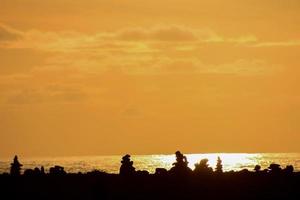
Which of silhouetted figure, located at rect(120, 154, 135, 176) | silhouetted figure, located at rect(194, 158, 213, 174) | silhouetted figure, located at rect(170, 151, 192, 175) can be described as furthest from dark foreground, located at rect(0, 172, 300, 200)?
silhouetted figure, located at rect(120, 154, 135, 176)

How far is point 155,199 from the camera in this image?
52000mm

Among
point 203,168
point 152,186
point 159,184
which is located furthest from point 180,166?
point 152,186

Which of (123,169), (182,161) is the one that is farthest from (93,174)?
(182,161)

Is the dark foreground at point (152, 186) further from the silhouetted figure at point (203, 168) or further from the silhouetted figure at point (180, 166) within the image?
the silhouetted figure at point (203, 168)

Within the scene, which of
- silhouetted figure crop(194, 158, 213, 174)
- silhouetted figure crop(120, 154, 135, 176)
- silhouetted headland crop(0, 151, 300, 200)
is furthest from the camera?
silhouetted figure crop(120, 154, 135, 176)

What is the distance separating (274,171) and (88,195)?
19.7 metres

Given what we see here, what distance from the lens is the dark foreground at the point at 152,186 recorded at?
5294 cm

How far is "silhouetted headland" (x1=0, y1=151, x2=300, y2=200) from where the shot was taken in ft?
174

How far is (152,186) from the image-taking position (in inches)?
2251

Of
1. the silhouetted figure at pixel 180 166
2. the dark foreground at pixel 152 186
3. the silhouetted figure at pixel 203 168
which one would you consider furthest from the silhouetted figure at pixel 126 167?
the silhouetted figure at pixel 203 168

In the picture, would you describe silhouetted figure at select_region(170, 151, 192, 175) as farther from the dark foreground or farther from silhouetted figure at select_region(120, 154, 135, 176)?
silhouetted figure at select_region(120, 154, 135, 176)

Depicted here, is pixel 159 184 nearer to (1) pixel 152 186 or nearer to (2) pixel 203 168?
(1) pixel 152 186

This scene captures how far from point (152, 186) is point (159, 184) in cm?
94

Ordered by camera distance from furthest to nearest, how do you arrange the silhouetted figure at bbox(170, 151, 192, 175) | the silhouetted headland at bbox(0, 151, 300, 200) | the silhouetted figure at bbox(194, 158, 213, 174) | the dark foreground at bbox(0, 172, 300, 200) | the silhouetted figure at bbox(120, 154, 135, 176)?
the silhouetted figure at bbox(120, 154, 135, 176) < the silhouetted figure at bbox(194, 158, 213, 174) < the silhouetted figure at bbox(170, 151, 192, 175) < the silhouetted headland at bbox(0, 151, 300, 200) < the dark foreground at bbox(0, 172, 300, 200)
